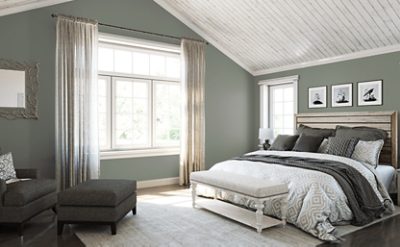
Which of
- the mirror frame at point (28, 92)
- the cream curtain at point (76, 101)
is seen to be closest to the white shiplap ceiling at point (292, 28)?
the cream curtain at point (76, 101)

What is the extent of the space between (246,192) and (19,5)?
3987mm

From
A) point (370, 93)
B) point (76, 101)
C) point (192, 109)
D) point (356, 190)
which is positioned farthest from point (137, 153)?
point (370, 93)

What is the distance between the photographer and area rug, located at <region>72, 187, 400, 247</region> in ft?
10.3

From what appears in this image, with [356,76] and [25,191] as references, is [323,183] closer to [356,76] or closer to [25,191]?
[356,76]

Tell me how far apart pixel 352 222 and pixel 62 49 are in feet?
14.7

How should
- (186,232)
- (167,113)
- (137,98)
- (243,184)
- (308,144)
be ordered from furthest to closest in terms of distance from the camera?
(167,113), (137,98), (308,144), (243,184), (186,232)

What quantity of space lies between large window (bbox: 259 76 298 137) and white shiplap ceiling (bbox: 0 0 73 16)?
4398mm

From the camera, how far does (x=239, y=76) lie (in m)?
7.05

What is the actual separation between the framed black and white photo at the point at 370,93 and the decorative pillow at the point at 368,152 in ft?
2.79

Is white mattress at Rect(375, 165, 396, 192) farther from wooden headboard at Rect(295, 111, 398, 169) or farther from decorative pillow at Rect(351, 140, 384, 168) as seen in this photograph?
wooden headboard at Rect(295, 111, 398, 169)

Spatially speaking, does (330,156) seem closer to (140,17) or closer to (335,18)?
(335,18)

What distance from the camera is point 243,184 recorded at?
355cm

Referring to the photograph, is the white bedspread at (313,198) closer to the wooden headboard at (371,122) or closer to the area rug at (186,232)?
the area rug at (186,232)

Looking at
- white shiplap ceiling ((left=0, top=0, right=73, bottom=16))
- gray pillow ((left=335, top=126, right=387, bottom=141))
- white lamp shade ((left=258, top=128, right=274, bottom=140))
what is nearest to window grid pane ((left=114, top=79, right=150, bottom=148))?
white shiplap ceiling ((left=0, top=0, right=73, bottom=16))
